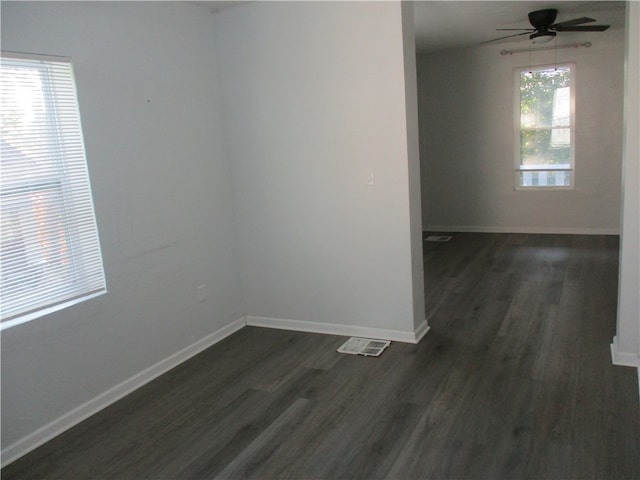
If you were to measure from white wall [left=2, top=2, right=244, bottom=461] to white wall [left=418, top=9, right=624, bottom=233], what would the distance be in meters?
4.18

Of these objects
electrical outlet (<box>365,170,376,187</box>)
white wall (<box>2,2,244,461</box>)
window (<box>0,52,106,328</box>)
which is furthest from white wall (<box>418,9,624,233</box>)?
window (<box>0,52,106,328</box>)

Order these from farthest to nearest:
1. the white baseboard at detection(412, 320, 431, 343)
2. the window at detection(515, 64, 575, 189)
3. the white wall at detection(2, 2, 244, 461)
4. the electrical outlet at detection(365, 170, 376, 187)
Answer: the window at detection(515, 64, 575, 189), the white baseboard at detection(412, 320, 431, 343), the electrical outlet at detection(365, 170, 376, 187), the white wall at detection(2, 2, 244, 461)

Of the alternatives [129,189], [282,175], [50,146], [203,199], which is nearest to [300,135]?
[282,175]

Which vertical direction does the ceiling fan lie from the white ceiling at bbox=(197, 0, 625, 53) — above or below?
below

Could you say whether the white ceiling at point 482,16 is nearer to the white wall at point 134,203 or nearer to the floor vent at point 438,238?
the white wall at point 134,203

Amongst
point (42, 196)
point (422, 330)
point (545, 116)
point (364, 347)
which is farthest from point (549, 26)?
point (42, 196)

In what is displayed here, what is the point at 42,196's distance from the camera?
2.80 metres

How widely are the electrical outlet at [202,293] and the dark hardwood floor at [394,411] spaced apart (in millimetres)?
380

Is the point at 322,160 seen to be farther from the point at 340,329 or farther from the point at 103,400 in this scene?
the point at 103,400

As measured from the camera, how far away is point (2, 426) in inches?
103

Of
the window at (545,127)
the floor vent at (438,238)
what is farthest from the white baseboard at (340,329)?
the window at (545,127)

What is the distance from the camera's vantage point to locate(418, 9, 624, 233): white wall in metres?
6.36

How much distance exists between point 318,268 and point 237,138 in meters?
1.17

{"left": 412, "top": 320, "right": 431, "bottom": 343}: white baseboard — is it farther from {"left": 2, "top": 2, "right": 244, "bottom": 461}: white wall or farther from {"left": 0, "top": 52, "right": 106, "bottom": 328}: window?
{"left": 0, "top": 52, "right": 106, "bottom": 328}: window
